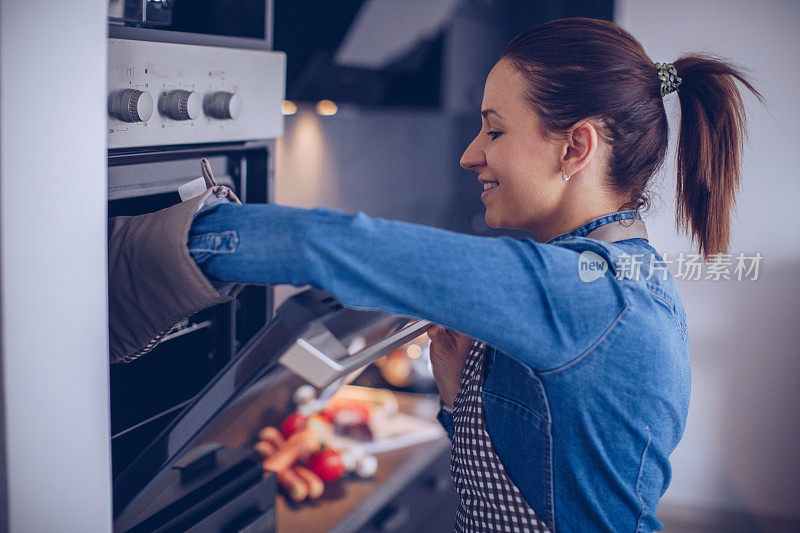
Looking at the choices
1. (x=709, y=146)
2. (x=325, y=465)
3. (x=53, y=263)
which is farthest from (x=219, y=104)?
(x=325, y=465)

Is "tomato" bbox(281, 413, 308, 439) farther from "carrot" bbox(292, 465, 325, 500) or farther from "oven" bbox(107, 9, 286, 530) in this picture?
"oven" bbox(107, 9, 286, 530)

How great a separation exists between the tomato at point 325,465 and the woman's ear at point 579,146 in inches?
40.7

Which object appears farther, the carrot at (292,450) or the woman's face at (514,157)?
the carrot at (292,450)

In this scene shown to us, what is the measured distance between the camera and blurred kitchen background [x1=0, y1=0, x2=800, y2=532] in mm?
549

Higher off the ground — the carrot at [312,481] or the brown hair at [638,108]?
the brown hair at [638,108]

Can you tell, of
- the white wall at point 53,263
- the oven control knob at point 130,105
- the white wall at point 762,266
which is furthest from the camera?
the white wall at point 762,266

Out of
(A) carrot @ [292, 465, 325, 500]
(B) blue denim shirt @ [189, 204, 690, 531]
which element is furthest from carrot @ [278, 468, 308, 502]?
(B) blue denim shirt @ [189, 204, 690, 531]

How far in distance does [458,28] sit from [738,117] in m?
1.28

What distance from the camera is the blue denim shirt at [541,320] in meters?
0.60

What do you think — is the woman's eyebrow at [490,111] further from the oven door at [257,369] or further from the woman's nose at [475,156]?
the oven door at [257,369]

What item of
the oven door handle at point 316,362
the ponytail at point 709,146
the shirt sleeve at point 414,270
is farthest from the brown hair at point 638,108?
the oven door handle at point 316,362

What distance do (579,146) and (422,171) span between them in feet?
4.71

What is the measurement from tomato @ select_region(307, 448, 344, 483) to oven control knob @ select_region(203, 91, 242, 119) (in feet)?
3.08

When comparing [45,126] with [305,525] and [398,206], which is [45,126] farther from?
[398,206]
